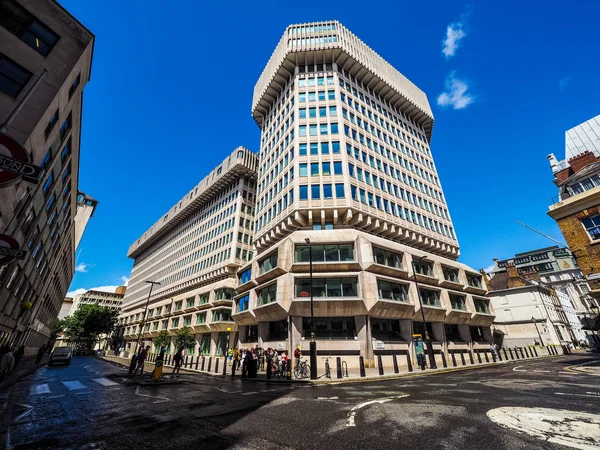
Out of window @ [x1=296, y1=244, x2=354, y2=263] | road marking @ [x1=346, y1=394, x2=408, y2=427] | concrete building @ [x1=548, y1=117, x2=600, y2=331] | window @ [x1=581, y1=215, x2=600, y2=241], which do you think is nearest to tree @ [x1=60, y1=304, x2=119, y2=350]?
window @ [x1=296, y1=244, x2=354, y2=263]

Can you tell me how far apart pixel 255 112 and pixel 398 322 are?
4401 cm

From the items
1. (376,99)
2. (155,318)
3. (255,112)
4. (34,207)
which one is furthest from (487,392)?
(155,318)

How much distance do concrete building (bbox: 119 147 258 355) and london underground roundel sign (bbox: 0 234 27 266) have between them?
3530 cm

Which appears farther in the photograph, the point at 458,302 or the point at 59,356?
the point at 458,302

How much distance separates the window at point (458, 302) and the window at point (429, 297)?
282 cm

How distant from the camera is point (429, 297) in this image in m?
30.5

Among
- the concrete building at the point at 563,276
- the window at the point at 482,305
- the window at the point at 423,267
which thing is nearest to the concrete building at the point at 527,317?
the concrete building at the point at 563,276

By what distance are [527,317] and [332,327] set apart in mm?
39638

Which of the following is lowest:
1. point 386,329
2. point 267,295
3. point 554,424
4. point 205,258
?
point 554,424

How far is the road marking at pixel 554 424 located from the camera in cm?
419

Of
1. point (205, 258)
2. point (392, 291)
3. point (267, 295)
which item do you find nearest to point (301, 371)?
point (267, 295)

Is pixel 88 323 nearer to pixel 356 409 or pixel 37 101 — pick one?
pixel 37 101

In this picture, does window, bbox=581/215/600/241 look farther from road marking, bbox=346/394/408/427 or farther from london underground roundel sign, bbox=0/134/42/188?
london underground roundel sign, bbox=0/134/42/188

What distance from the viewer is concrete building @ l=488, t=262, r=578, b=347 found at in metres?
41.7
